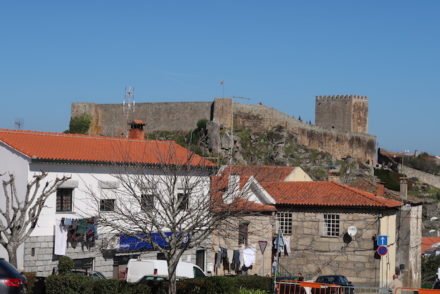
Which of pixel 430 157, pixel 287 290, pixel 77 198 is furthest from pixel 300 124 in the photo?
pixel 287 290

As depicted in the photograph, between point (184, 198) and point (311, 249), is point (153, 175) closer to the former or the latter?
point (184, 198)

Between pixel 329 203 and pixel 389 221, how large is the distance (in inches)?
118

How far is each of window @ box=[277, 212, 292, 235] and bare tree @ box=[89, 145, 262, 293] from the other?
575 cm

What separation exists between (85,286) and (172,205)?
356cm

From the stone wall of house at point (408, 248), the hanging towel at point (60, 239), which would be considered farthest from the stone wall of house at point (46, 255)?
the stone wall of house at point (408, 248)

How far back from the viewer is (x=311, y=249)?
130 ft

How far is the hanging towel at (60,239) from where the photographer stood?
106ft

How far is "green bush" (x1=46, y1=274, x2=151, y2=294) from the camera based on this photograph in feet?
73.7

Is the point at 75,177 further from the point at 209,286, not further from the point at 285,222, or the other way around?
the point at 209,286

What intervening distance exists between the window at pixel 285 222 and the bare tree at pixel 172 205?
226 inches

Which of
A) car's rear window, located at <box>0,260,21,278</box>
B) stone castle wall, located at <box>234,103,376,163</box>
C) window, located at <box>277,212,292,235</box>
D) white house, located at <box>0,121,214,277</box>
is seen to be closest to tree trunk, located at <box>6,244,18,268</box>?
white house, located at <box>0,121,214,277</box>

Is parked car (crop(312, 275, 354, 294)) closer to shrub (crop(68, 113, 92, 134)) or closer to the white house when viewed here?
the white house

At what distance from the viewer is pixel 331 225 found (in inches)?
1550

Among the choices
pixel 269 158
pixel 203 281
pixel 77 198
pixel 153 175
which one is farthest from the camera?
pixel 269 158
